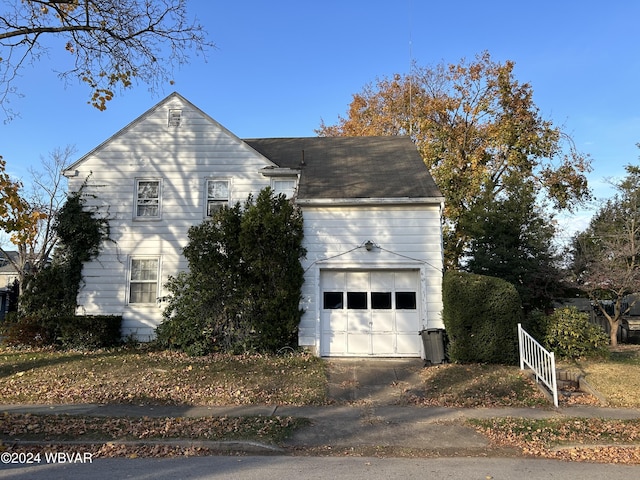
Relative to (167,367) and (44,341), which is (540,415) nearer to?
(167,367)

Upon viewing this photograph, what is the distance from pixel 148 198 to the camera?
14.9 m

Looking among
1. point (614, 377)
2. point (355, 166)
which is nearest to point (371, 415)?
point (614, 377)

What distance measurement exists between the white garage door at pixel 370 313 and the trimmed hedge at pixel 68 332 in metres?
6.36

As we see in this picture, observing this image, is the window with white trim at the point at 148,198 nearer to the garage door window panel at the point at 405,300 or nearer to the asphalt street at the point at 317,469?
the garage door window panel at the point at 405,300

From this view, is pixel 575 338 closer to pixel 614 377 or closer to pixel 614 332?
pixel 614 377

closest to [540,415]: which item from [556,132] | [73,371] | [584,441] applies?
[584,441]

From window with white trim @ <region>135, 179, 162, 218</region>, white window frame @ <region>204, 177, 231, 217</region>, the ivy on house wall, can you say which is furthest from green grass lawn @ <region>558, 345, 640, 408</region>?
the ivy on house wall

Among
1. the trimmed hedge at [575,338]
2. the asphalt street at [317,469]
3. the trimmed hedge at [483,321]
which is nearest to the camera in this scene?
the asphalt street at [317,469]

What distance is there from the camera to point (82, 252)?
47.2 ft

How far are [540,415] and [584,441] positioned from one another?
4.48 feet

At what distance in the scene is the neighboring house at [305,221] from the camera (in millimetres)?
12773

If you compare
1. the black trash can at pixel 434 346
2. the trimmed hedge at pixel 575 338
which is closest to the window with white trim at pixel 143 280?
the black trash can at pixel 434 346

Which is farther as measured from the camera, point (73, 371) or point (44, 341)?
point (44, 341)

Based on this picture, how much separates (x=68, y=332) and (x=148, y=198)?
15.5 ft
